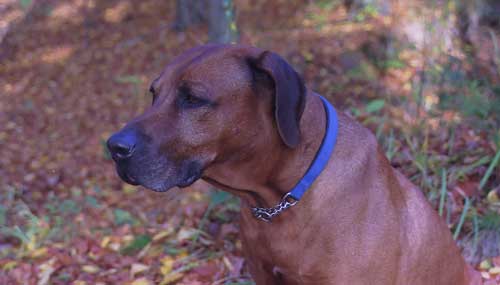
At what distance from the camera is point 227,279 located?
4266mm

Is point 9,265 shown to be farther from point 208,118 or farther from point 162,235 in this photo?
point 208,118

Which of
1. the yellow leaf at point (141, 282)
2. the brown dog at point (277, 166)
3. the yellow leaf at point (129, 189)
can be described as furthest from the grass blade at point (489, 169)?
the yellow leaf at point (129, 189)

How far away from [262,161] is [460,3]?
5.49m

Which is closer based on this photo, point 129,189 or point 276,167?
point 276,167

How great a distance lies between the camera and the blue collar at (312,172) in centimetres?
272

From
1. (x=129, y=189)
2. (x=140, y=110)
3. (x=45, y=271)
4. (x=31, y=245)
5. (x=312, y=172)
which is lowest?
(x=140, y=110)

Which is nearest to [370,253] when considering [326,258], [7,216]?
[326,258]

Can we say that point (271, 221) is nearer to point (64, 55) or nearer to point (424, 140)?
point (424, 140)

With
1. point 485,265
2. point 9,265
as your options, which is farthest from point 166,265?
point 485,265

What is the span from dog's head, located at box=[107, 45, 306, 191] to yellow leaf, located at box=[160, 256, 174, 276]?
195 cm

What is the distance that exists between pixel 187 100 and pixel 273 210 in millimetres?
688

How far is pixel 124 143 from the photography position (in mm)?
2477

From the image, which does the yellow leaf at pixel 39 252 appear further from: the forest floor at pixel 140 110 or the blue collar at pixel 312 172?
the blue collar at pixel 312 172

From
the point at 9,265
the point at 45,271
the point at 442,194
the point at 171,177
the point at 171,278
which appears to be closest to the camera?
the point at 171,177
